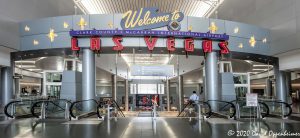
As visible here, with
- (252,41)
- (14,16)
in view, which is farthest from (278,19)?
(14,16)

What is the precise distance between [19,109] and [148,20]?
26.9 ft

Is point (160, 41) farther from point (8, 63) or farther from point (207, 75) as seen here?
point (8, 63)

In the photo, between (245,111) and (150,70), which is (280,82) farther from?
(150,70)

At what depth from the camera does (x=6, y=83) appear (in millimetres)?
18453

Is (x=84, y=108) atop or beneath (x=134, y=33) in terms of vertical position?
beneath

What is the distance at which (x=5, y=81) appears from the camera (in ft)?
60.1

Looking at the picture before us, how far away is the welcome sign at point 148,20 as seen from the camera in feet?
48.6

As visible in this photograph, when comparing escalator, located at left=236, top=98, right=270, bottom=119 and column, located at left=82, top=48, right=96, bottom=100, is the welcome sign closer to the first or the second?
column, located at left=82, top=48, right=96, bottom=100

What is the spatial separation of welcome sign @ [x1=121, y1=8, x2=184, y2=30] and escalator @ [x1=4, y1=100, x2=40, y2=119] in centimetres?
653

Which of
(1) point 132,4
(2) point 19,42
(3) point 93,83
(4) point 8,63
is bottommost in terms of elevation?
(3) point 93,83

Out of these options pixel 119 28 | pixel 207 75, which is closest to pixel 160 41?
pixel 119 28

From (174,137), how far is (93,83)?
329 inches

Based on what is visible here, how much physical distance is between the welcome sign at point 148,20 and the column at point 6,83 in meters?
9.22

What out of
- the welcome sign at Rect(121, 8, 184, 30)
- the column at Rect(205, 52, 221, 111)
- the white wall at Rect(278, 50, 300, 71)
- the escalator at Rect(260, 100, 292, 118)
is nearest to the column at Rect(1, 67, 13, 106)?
the welcome sign at Rect(121, 8, 184, 30)
